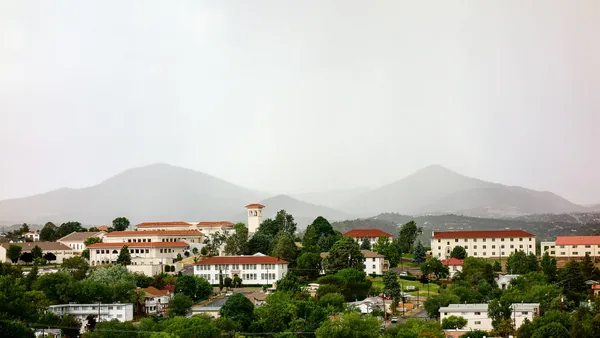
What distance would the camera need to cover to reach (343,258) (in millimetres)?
37125

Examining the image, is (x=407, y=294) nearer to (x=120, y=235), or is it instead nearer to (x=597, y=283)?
(x=597, y=283)

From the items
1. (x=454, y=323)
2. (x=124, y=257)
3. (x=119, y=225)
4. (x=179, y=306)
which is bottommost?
(x=454, y=323)

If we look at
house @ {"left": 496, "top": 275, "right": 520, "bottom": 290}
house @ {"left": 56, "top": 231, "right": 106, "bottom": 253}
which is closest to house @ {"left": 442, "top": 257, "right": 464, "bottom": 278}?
house @ {"left": 496, "top": 275, "right": 520, "bottom": 290}

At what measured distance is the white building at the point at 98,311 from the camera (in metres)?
30.3

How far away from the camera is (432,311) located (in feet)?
98.3

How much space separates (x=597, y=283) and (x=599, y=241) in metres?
9.43

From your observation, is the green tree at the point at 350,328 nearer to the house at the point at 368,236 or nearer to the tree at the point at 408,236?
the house at the point at 368,236

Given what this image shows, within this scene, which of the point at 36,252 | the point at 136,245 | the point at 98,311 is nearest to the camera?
the point at 98,311

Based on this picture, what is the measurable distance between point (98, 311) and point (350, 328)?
33.7ft

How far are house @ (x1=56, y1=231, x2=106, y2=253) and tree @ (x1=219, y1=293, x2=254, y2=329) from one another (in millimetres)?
17421

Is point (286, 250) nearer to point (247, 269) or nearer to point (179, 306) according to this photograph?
point (247, 269)

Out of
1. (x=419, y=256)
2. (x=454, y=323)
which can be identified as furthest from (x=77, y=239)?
(x=454, y=323)

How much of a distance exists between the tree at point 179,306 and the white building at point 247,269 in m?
6.57

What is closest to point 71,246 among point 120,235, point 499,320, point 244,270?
point 120,235
